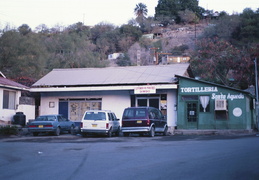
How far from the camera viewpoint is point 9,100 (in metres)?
28.4

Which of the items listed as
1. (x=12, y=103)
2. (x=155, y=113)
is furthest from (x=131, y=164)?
(x=12, y=103)

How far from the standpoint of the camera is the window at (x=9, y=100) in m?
27.9

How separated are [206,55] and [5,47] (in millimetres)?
21991

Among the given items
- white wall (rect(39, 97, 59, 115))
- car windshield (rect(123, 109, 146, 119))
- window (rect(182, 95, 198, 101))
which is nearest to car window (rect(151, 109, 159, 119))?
car windshield (rect(123, 109, 146, 119))

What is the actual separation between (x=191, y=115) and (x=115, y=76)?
7.42 metres

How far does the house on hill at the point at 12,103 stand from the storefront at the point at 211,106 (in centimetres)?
1265

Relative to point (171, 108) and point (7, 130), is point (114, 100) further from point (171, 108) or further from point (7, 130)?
point (7, 130)

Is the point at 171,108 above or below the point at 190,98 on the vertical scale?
below

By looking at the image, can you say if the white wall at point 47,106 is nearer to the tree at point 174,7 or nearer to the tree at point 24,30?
the tree at point 24,30

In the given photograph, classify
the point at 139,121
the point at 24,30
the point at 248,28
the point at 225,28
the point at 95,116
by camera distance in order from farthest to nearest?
the point at 24,30, the point at 225,28, the point at 248,28, the point at 95,116, the point at 139,121

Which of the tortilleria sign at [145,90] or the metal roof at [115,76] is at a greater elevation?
the metal roof at [115,76]

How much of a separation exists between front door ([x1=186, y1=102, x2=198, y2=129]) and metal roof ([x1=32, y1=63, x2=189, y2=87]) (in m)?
2.35

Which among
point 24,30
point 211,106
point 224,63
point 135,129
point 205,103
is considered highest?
point 24,30

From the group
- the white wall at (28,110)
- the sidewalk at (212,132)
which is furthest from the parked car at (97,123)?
the white wall at (28,110)
